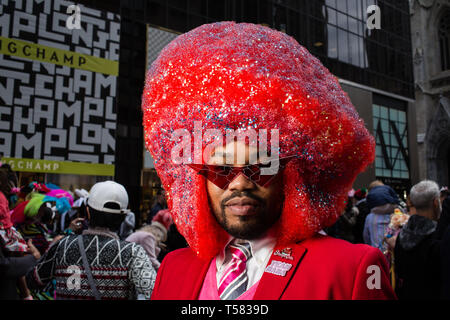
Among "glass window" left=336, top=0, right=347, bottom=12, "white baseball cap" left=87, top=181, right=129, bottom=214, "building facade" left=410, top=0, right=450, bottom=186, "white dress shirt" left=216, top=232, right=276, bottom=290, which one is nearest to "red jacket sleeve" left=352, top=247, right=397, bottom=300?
"white dress shirt" left=216, top=232, right=276, bottom=290

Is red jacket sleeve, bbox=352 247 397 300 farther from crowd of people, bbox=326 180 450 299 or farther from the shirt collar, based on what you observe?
crowd of people, bbox=326 180 450 299

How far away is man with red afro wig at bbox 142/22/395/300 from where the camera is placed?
40.7 inches

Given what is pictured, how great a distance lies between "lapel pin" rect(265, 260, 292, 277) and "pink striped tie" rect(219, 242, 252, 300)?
10cm

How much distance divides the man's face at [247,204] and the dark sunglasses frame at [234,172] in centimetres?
1

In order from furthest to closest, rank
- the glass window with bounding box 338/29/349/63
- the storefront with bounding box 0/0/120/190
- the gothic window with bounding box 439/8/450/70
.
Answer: the gothic window with bounding box 439/8/450/70, the glass window with bounding box 338/29/349/63, the storefront with bounding box 0/0/120/190

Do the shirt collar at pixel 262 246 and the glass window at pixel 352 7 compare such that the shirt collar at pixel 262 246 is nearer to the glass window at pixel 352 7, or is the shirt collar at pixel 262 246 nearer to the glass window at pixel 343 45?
the glass window at pixel 352 7

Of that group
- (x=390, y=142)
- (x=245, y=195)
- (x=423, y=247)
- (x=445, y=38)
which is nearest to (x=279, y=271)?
(x=245, y=195)

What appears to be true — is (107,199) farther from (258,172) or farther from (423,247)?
(423,247)

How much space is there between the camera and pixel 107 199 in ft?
7.52

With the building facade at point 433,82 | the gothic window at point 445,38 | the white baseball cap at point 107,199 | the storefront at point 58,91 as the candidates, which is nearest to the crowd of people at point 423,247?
the white baseball cap at point 107,199

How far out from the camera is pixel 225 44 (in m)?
1.20

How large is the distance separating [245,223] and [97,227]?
4.86 ft

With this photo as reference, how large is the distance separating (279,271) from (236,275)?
15 centimetres

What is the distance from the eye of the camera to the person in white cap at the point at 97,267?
2078 mm
